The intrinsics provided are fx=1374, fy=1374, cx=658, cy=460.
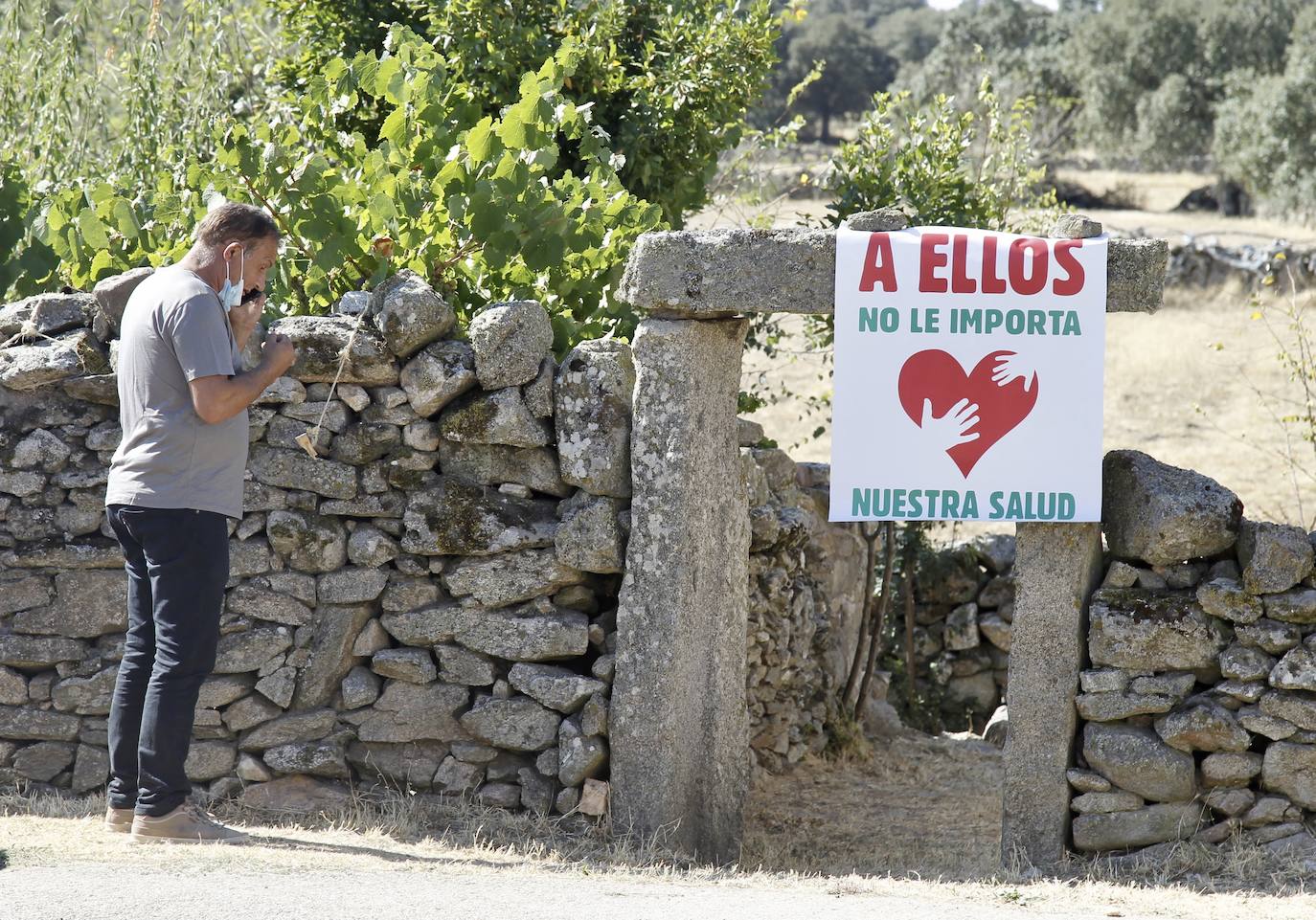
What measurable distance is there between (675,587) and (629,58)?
3.47 meters

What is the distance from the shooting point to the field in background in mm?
11508

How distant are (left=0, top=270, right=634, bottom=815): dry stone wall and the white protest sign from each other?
0.88 metres

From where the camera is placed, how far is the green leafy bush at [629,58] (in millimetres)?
7035

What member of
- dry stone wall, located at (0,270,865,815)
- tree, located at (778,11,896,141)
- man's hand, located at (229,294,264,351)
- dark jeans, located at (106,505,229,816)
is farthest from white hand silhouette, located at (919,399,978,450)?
tree, located at (778,11,896,141)

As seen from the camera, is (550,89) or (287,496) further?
(550,89)

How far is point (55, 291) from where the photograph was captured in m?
5.66

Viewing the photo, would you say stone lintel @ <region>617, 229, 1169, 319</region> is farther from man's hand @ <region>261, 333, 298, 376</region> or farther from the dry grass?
the dry grass

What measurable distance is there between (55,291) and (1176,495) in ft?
14.6

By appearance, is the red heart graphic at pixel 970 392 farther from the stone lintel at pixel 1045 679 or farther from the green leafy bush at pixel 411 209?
the green leafy bush at pixel 411 209

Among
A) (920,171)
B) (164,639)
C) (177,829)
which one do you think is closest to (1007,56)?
(920,171)

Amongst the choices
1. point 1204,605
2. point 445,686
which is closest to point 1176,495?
point 1204,605

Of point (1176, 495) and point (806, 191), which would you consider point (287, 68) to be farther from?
point (806, 191)

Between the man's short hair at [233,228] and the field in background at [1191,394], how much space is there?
6.14 meters

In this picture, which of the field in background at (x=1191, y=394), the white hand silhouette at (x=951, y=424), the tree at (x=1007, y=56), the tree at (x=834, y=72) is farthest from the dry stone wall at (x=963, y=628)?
the tree at (x=834, y=72)
